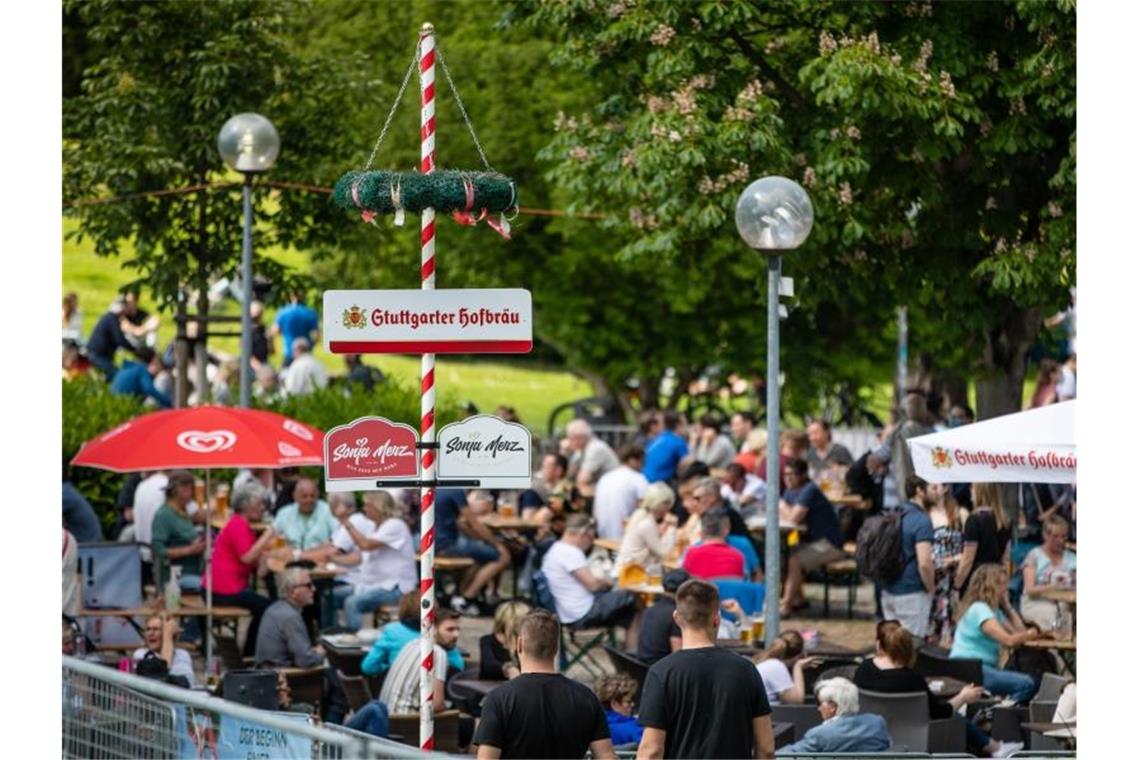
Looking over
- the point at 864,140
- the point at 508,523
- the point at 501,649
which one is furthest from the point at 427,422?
the point at 508,523

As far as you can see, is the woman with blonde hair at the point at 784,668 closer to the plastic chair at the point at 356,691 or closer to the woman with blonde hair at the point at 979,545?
the plastic chair at the point at 356,691

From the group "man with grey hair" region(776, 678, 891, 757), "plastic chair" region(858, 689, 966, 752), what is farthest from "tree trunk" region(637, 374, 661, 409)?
"man with grey hair" region(776, 678, 891, 757)

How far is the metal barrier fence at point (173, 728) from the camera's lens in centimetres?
721

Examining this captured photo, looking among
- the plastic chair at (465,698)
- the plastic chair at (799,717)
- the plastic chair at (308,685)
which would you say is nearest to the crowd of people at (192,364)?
the plastic chair at (308,685)

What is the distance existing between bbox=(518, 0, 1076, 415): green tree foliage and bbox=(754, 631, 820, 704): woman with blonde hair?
5.66m

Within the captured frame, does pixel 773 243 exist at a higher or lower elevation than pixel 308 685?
higher

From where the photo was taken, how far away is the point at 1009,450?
1408 cm

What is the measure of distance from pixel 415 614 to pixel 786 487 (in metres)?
7.58

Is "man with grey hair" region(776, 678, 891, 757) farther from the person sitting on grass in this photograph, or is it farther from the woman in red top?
the woman in red top

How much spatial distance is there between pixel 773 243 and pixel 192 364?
19.2 m

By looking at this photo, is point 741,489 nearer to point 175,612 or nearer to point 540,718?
point 175,612

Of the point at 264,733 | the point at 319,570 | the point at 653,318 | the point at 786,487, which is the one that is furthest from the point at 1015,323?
the point at 264,733

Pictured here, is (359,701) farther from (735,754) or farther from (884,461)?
(884,461)

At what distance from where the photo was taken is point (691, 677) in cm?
855
